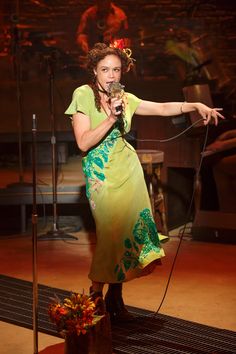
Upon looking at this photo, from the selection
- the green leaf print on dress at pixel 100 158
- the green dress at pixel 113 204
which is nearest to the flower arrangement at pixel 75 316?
the green dress at pixel 113 204

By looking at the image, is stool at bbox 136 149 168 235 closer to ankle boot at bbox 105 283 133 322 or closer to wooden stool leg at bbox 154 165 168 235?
wooden stool leg at bbox 154 165 168 235

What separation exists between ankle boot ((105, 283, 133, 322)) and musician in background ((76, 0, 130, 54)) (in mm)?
5946

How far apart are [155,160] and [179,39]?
383cm

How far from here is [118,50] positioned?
423 centimetres

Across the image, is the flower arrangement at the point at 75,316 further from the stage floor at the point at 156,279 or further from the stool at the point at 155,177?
Result: the stool at the point at 155,177

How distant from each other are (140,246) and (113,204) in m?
0.30

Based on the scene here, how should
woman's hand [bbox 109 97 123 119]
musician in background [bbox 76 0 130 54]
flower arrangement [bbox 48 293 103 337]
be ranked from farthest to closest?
musician in background [bbox 76 0 130 54]
woman's hand [bbox 109 97 123 119]
flower arrangement [bbox 48 293 103 337]

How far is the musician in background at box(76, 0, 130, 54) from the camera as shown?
10041 millimetres

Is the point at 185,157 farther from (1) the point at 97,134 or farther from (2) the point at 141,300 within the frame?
(1) the point at 97,134

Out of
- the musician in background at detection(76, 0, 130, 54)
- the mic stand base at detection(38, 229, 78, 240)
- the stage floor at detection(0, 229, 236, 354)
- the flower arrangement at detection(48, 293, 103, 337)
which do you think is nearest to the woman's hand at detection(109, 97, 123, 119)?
the flower arrangement at detection(48, 293, 103, 337)

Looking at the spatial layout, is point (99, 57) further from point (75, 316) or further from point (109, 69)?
point (75, 316)

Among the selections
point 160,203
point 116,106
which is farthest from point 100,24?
point 116,106

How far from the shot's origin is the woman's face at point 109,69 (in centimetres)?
418

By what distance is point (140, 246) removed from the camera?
14.0 ft
